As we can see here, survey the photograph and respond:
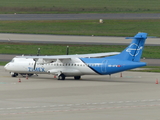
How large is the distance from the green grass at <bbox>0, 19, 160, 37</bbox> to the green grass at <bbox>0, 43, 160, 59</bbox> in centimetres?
1034

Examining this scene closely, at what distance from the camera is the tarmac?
23745 millimetres

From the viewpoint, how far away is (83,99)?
3022 cm

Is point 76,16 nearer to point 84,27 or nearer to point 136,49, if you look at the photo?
point 84,27

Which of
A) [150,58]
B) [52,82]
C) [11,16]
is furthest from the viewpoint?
[11,16]

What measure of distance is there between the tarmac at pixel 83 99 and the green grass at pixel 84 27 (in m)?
37.9

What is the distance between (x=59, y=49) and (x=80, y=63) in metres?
28.3

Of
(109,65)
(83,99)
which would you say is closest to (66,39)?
(109,65)

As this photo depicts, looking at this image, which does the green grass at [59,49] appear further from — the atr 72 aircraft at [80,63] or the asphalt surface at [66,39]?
the atr 72 aircraft at [80,63]

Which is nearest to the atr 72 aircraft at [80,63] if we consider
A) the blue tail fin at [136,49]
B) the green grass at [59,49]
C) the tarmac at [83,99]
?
the blue tail fin at [136,49]

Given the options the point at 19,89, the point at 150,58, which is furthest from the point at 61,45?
the point at 19,89

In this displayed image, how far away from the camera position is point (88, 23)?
9019cm

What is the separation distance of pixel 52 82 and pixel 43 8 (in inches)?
2797

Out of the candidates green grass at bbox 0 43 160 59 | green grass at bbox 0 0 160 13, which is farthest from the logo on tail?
green grass at bbox 0 0 160 13

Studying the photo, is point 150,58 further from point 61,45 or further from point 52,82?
point 52,82
